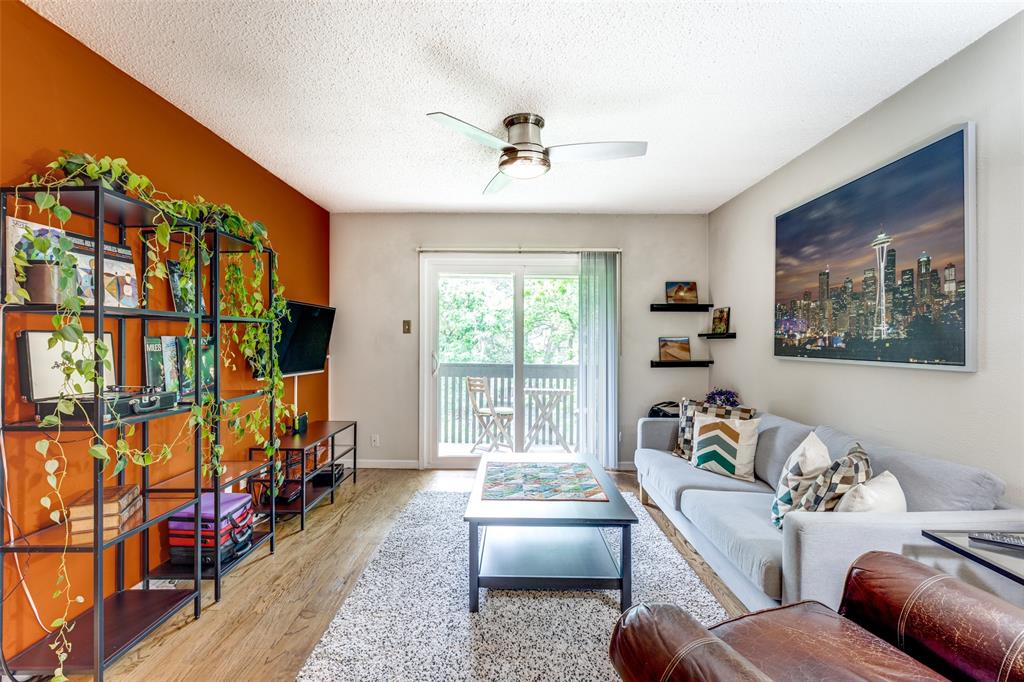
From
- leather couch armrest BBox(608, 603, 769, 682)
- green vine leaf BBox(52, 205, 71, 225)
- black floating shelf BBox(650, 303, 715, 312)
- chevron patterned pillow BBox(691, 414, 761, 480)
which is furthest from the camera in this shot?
black floating shelf BBox(650, 303, 715, 312)

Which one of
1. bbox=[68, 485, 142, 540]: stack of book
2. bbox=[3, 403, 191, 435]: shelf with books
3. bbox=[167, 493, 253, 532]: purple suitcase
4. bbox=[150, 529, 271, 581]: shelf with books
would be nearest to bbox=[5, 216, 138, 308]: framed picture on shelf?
bbox=[3, 403, 191, 435]: shelf with books

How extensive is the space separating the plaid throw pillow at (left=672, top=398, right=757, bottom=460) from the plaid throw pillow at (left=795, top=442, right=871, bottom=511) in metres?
1.02

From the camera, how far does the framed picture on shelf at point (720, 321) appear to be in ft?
13.2

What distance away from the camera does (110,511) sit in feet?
5.52

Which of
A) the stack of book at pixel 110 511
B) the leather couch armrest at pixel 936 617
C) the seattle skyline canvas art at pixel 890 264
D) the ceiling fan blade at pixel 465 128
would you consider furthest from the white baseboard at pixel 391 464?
the leather couch armrest at pixel 936 617

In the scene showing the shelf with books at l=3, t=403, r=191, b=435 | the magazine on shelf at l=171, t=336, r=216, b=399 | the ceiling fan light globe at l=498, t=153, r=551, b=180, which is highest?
the ceiling fan light globe at l=498, t=153, r=551, b=180

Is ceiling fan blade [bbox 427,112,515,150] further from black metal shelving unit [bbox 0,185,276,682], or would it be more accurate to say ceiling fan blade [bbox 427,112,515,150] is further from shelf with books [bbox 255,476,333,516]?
Result: shelf with books [bbox 255,476,333,516]

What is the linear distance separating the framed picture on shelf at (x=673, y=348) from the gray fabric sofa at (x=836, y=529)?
73.3 inches

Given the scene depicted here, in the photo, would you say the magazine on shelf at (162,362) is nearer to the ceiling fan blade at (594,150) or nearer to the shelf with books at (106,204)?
the shelf with books at (106,204)

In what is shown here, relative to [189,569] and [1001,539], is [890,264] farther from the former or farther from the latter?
[189,569]

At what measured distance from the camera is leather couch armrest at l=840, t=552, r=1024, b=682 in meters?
1.07

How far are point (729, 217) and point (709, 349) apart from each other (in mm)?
1211

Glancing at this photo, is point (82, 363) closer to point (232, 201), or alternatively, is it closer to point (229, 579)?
point (229, 579)

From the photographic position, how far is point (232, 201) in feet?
9.55
